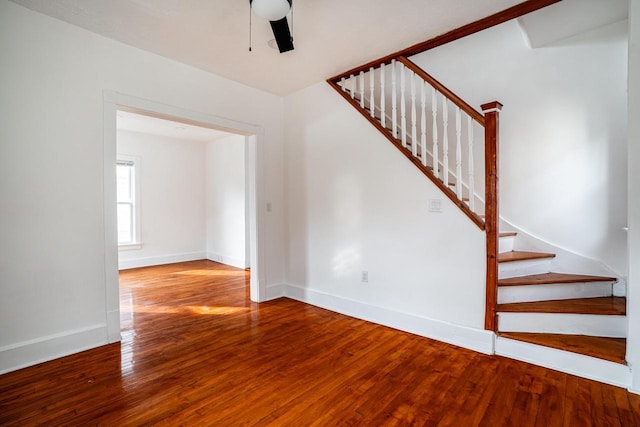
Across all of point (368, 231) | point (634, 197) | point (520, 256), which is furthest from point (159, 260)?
point (634, 197)

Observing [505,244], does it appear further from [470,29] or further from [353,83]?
[353,83]

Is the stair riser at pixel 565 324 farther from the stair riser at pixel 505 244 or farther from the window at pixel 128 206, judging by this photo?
the window at pixel 128 206

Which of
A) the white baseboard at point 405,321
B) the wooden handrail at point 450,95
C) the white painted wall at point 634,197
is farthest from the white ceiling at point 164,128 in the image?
the white painted wall at point 634,197

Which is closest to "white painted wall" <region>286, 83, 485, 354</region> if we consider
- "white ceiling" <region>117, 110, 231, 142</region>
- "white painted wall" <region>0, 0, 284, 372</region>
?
"white painted wall" <region>0, 0, 284, 372</region>

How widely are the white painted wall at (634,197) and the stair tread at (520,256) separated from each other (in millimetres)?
863

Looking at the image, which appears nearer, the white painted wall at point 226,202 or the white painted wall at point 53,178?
the white painted wall at point 53,178

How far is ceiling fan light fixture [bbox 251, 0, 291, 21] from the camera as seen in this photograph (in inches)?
69.2

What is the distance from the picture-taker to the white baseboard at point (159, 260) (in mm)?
5781

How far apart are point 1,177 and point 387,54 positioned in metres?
3.40

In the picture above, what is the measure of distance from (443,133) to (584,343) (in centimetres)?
226

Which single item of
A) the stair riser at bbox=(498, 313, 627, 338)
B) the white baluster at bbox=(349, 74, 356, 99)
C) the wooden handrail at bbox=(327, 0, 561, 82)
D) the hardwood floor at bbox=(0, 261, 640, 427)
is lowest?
the hardwood floor at bbox=(0, 261, 640, 427)

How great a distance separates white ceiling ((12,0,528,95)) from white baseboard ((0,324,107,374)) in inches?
101

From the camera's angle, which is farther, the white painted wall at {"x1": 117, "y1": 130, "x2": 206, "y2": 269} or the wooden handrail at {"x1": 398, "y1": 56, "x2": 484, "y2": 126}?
the white painted wall at {"x1": 117, "y1": 130, "x2": 206, "y2": 269}

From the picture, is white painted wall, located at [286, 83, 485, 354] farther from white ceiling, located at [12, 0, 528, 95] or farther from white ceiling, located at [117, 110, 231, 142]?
white ceiling, located at [117, 110, 231, 142]
